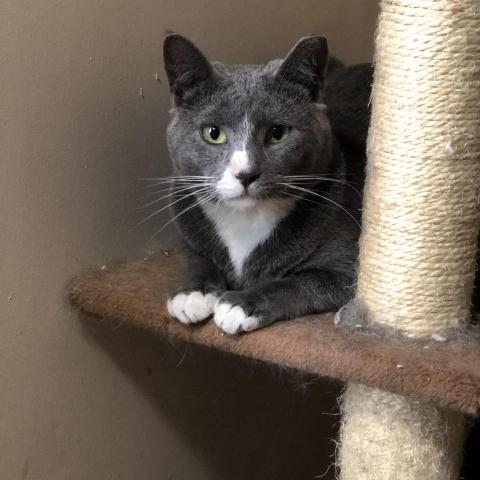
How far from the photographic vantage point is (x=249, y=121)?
1.15 metres

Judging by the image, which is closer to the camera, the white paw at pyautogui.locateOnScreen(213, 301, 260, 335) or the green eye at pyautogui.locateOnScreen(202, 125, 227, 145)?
the white paw at pyautogui.locateOnScreen(213, 301, 260, 335)

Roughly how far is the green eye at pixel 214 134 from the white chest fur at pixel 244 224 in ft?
0.39

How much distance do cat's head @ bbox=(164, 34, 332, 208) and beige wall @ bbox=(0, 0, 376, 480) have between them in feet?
0.52

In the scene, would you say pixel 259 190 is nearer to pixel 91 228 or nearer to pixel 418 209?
pixel 418 209

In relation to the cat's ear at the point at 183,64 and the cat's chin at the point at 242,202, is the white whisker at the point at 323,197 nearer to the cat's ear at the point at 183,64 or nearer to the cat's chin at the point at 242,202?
the cat's chin at the point at 242,202

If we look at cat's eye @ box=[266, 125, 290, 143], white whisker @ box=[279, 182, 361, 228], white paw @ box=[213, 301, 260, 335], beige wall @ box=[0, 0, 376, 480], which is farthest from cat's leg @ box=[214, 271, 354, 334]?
beige wall @ box=[0, 0, 376, 480]

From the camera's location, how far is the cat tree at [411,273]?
0.97 meters

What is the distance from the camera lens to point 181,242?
4.59 feet

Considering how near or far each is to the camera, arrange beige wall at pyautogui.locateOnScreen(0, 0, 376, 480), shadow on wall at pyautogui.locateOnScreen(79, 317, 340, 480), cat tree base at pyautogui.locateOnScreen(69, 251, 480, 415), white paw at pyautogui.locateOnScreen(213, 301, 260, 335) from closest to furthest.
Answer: cat tree base at pyautogui.locateOnScreen(69, 251, 480, 415)
white paw at pyautogui.locateOnScreen(213, 301, 260, 335)
beige wall at pyautogui.locateOnScreen(0, 0, 376, 480)
shadow on wall at pyautogui.locateOnScreen(79, 317, 340, 480)

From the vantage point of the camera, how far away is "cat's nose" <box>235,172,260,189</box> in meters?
1.09

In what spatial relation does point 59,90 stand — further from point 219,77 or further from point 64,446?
point 64,446

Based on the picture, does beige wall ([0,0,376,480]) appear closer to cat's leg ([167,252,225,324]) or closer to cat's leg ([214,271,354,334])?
cat's leg ([167,252,225,324])

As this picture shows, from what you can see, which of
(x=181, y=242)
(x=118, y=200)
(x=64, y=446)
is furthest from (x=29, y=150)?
(x=64, y=446)

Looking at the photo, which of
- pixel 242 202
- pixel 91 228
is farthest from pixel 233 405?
pixel 242 202
